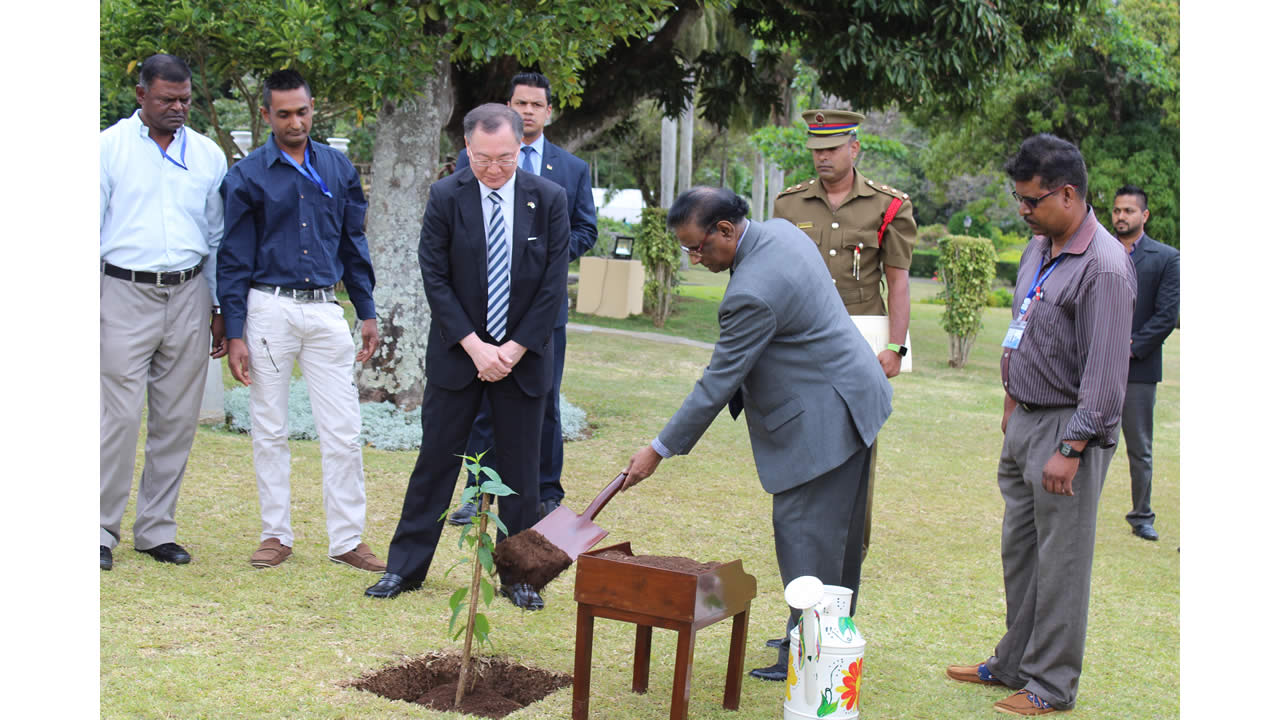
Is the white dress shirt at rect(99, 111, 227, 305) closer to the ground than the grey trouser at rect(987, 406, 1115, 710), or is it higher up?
higher up

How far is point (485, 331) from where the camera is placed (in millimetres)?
5055

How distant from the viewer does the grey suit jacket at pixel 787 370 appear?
4.04 meters

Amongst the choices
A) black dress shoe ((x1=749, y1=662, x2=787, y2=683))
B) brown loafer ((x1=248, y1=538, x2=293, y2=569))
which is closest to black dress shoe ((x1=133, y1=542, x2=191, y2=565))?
brown loafer ((x1=248, y1=538, x2=293, y2=569))

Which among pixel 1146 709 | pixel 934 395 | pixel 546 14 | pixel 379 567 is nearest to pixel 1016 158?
pixel 1146 709

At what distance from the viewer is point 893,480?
8.48 metres

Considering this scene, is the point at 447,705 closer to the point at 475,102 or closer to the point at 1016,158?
the point at 1016,158

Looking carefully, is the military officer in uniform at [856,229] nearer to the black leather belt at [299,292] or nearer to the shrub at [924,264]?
the black leather belt at [299,292]

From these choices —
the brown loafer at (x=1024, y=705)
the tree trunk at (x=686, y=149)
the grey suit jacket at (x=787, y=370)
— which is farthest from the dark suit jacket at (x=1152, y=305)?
the tree trunk at (x=686, y=149)

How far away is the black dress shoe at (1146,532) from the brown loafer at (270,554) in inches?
202

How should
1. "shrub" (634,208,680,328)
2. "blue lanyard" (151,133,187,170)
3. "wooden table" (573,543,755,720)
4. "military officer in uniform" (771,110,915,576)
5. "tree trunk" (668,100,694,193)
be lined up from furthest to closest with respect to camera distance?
"tree trunk" (668,100,694,193) → "shrub" (634,208,680,328) → "military officer in uniform" (771,110,915,576) → "blue lanyard" (151,133,187,170) → "wooden table" (573,543,755,720)

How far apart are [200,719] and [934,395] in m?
10.7

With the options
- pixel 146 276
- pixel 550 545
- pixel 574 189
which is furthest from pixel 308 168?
pixel 550 545

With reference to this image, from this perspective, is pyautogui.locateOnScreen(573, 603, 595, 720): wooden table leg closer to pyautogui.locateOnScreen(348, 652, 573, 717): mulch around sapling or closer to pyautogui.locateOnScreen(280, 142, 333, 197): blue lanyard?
pyautogui.locateOnScreen(348, 652, 573, 717): mulch around sapling

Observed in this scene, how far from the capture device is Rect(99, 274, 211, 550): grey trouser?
202 inches
